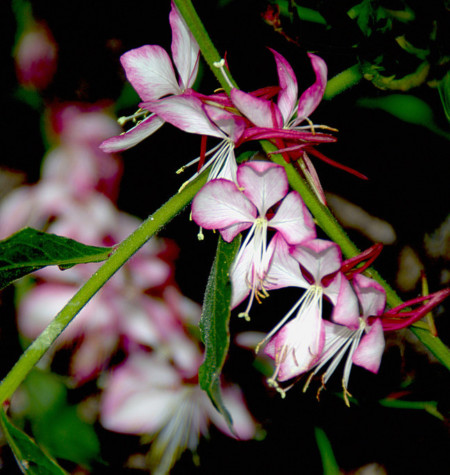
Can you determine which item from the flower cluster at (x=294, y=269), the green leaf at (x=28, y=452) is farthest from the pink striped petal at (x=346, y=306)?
the green leaf at (x=28, y=452)

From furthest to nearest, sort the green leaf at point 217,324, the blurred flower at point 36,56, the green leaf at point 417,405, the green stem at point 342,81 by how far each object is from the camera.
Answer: the blurred flower at point 36,56 → the green leaf at point 417,405 → the green stem at point 342,81 → the green leaf at point 217,324

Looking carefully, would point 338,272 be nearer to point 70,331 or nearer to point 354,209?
point 354,209

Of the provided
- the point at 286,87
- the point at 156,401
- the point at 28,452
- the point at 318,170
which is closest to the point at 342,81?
the point at 286,87

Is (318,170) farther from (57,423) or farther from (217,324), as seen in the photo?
(57,423)

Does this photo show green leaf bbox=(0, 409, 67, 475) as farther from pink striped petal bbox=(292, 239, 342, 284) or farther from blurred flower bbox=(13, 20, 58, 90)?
blurred flower bbox=(13, 20, 58, 90)

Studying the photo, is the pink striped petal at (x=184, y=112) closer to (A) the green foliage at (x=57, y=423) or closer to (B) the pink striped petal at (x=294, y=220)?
(B) the pink striped petal at (x=294, y=220)

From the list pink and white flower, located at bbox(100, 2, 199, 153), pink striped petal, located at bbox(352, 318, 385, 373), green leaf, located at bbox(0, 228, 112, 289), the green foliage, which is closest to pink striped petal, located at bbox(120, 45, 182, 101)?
pink and white flower, located at bbox(100, 2, 199, 153)
